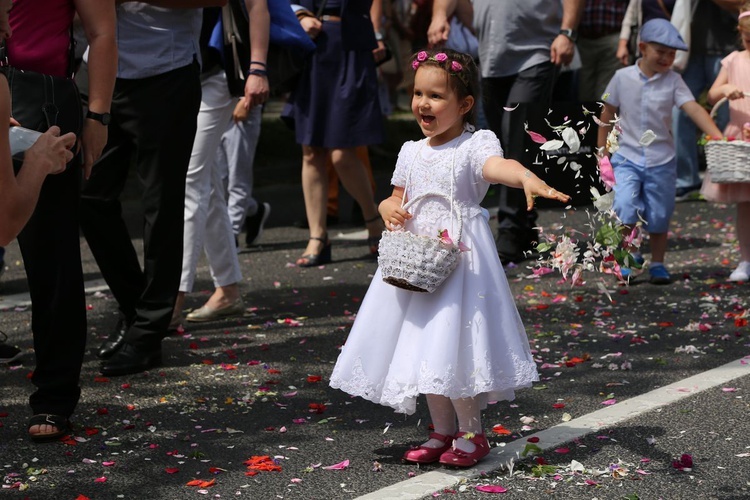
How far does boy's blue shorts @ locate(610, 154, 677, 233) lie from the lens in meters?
7.59

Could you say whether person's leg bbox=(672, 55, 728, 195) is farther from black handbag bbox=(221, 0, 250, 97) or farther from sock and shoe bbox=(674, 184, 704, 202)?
black handbag bbox=(221, 0, 250, 97)

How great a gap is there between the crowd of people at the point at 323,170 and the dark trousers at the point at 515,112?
1 centimetres

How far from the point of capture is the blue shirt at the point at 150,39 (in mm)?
5492

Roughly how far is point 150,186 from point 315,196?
9.38 ft

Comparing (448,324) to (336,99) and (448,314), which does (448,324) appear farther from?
(336,99)

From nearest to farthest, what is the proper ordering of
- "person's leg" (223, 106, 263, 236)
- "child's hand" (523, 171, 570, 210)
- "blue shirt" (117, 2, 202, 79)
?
1. "child's hand" (523, 171, 570, 210)
2. "blue shirt" (117, 2, 202, 79)
3. "person's leg" (223, 106, 263, 236)

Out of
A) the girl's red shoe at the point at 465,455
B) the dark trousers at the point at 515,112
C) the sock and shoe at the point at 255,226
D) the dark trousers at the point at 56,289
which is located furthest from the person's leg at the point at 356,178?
the girl's red shoe at the point at 465,455

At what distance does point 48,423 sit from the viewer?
4.61 metres

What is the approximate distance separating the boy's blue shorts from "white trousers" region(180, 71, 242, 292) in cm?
243

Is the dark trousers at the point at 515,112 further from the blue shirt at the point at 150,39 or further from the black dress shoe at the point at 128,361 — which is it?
the black dress shoe at the point at 128,361

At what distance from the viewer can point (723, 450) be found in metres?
4.33

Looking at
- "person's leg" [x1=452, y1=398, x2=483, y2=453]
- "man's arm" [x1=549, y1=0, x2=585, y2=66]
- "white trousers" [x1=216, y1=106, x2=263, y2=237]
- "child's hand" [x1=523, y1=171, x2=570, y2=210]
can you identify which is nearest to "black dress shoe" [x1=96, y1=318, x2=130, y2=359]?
"person's leg" [x1=452, y1=398, x2=483, y2=453]

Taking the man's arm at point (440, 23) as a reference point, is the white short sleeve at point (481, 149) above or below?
below

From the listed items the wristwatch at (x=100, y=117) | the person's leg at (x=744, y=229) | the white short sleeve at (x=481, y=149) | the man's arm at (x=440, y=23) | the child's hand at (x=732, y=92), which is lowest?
the person's leg at (x=744, y=229)
